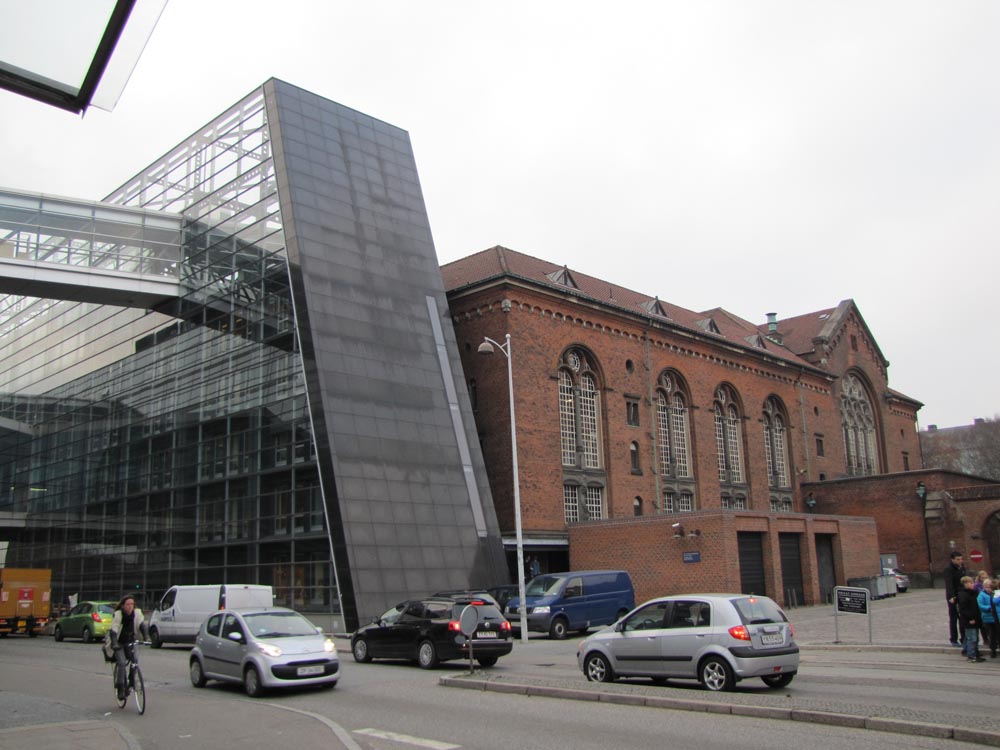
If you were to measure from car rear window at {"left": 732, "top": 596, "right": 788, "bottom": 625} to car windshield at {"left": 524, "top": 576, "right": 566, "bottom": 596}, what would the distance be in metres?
13.4

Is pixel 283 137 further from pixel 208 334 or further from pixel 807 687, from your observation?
pixel 807 687

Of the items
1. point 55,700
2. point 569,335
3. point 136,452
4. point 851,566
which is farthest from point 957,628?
point 136,452

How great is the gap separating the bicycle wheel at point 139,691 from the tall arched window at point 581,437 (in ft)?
87.8

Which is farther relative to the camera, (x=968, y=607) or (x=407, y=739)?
(x=968, y=607)

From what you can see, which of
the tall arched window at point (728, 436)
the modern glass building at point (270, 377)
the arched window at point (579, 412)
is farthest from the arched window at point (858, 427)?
the modern glass building at point (270, 377)

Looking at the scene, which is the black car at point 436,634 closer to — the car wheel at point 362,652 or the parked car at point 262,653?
the car wheel at point 362,652

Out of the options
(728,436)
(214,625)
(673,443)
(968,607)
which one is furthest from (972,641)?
(728,436)

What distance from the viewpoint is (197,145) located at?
3900 cm

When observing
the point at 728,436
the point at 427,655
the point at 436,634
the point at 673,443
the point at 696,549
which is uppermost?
the point at 728,436

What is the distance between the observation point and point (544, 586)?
87.9 feet

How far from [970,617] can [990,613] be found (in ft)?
1.47

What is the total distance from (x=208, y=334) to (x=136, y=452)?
746 cm

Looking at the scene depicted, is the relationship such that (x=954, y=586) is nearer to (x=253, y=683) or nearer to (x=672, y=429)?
(x=253, y=683)

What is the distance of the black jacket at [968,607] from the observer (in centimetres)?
1642
